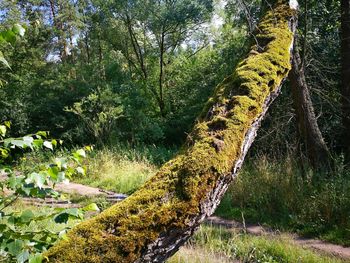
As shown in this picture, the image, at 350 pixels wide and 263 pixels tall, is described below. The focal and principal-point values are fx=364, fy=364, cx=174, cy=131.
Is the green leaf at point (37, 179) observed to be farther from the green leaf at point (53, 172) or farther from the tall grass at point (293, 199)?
the tall grass at point (293, 199)

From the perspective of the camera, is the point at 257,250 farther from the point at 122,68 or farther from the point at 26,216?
the point at 122,68

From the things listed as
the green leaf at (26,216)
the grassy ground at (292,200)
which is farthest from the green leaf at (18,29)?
the grassy ground at (292,200)

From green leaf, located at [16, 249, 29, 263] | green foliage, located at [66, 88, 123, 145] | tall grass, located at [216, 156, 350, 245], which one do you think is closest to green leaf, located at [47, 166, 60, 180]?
green leaf, located at [16, 249, 29, 263]

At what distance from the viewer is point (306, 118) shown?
6.05m

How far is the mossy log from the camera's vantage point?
1655mm

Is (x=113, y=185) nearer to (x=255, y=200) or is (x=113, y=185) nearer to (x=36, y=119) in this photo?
(x=255, y=200)

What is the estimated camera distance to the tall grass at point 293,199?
17.7ft

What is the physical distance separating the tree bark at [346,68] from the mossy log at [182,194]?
525 cm

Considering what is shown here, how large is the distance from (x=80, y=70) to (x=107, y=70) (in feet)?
4.54

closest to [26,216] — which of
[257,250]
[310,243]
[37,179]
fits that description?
[37,179]

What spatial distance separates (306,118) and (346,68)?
7.47 feet

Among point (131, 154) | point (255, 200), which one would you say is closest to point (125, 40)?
point (131, 154)

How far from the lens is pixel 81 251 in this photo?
1614mm

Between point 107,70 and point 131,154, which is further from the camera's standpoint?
point 107,70
